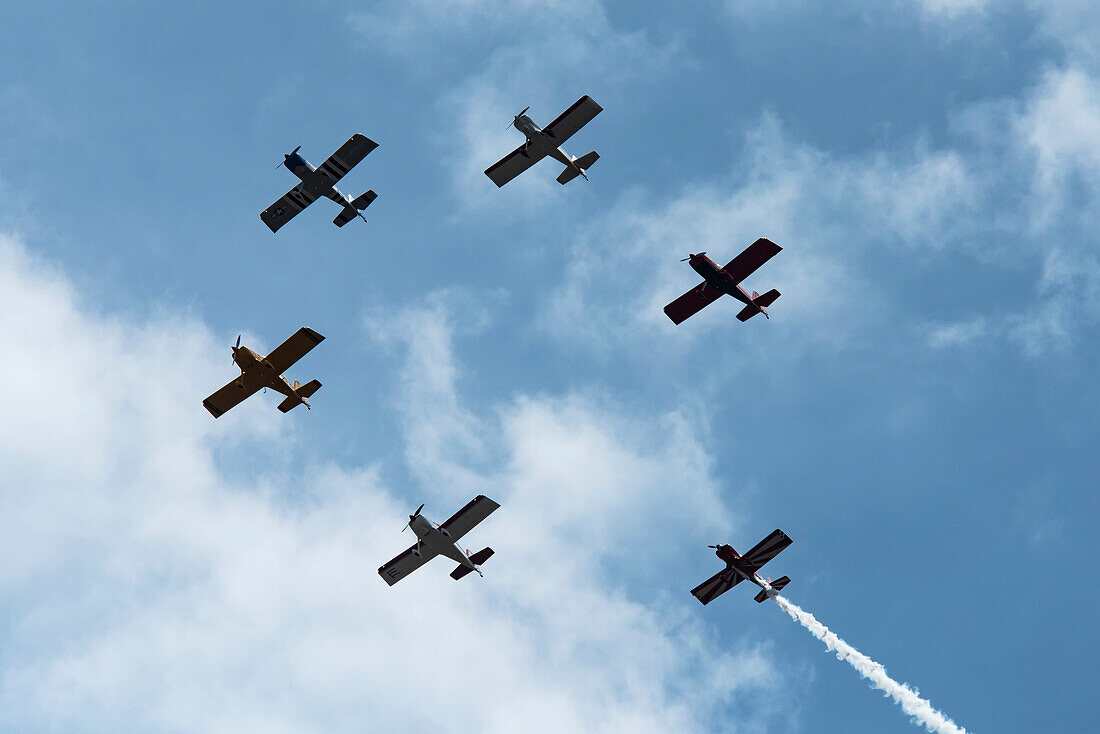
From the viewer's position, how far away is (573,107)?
63.4 metres

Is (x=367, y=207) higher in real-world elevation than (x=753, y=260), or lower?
lower

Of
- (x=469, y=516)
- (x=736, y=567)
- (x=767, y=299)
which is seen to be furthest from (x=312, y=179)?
(x=736, y=567)

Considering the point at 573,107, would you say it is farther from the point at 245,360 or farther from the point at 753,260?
the point at 245,360

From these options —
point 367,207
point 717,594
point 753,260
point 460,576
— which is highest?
point 753,260

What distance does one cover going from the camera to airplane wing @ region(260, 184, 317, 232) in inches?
2773

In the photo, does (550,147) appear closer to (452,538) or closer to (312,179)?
(312,179)

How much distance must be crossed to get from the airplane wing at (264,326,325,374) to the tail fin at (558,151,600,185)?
1791 centimetres

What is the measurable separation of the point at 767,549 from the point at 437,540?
1974 cm

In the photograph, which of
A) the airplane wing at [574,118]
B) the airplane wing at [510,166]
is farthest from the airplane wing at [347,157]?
the airplane wing at [574,118]

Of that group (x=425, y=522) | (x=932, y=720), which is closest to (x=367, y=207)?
(x=425, y=522)

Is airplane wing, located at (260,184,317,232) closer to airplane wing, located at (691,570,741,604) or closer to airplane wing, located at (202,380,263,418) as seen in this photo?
airplane wing, located at (202,380,263,418)

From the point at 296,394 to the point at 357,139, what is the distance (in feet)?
54.0

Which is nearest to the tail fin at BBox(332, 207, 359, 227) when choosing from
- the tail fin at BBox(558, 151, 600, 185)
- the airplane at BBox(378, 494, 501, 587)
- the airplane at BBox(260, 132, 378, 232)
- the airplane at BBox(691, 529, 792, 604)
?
the airplane at BBox(260, 132, 378, 232)

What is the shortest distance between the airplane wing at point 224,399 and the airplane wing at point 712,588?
30760mm
